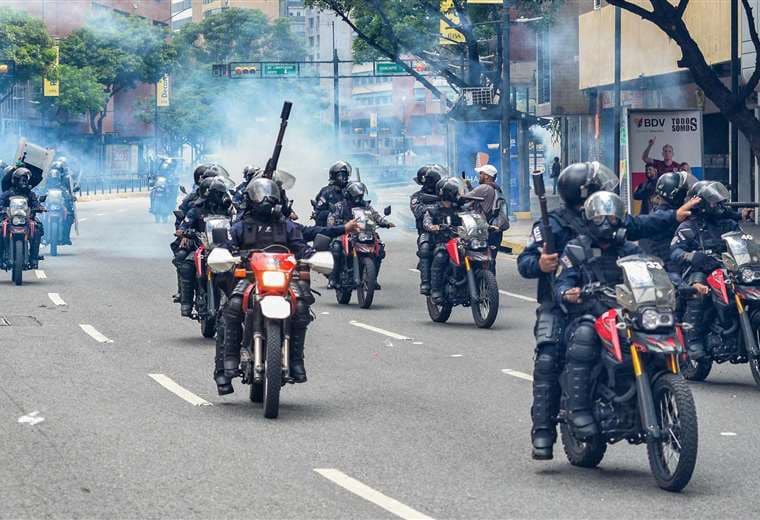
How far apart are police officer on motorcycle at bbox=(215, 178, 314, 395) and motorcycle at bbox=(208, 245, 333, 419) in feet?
0.25

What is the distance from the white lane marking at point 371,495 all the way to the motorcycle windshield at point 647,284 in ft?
5.84

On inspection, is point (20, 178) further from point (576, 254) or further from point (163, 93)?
point (163, 93)

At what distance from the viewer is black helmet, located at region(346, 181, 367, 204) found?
72.3ft

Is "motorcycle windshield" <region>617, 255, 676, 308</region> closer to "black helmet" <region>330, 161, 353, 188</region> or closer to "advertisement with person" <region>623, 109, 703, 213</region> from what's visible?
"black helmet" <region>330, 161, 353, 188</region>

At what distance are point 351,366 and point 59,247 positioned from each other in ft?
68.9

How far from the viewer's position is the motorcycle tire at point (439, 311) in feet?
64.6

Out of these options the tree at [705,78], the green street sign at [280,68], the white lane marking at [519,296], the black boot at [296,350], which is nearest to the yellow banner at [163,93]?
the green street sign at [280,68]

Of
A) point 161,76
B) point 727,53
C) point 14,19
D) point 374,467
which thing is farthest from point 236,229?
point 161,76

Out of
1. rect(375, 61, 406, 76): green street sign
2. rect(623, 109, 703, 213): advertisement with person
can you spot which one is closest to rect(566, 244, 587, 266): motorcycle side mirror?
rect(623, 109, 703, 213): advertisement with person

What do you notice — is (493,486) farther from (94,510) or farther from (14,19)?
(14,19)

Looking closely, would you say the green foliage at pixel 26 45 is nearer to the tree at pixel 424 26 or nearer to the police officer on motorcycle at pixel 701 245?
the tree at pixel 424 26

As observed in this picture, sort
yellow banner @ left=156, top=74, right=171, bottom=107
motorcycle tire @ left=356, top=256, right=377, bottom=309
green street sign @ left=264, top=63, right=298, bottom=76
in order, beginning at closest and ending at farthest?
1. motorcycle tire @ left=356, top=256, right=377, bottom=309
2. green street sign @ left=264, top=63, right=298, bottom=76
3. yellow banner @ left=156, top=74, right=171, bottom=107


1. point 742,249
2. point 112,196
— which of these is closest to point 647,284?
point 742,249

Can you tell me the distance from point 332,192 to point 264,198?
1022 cm
